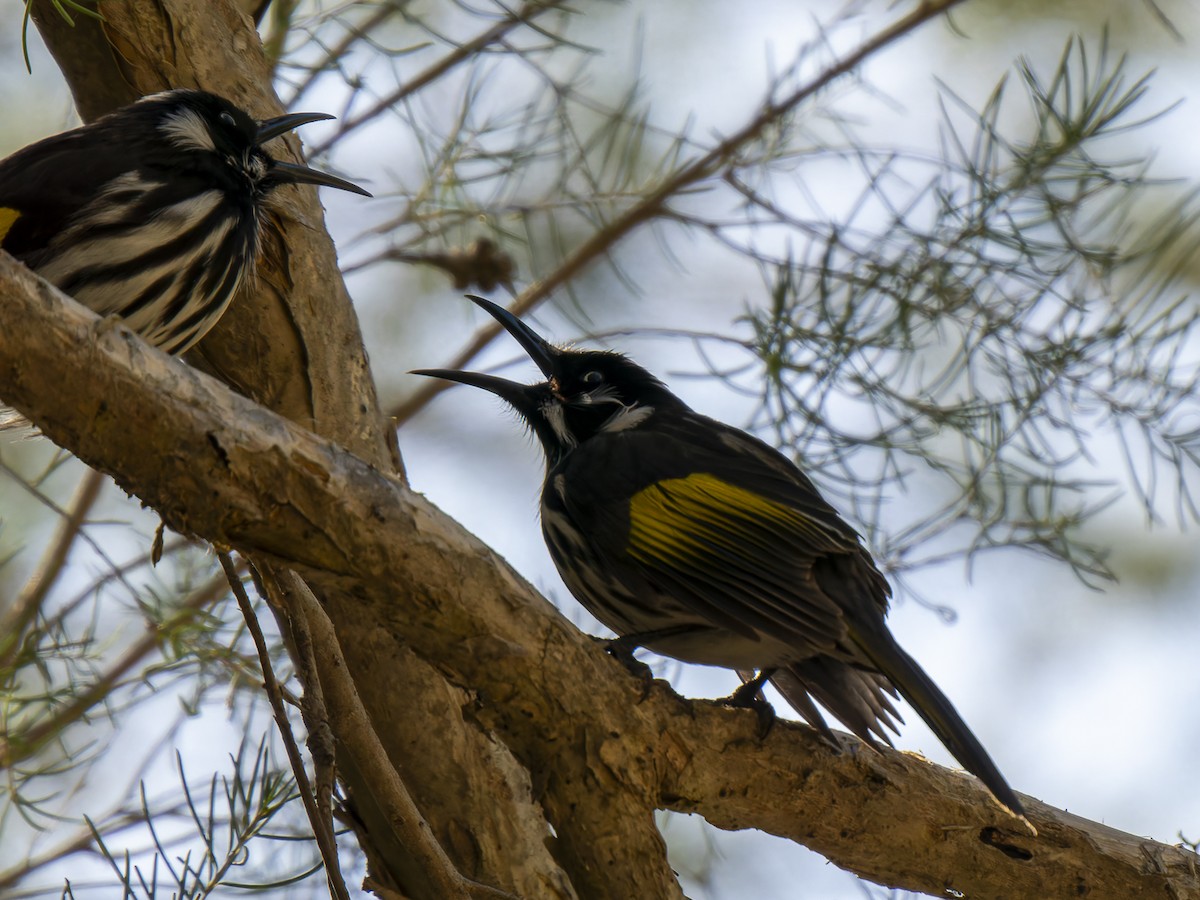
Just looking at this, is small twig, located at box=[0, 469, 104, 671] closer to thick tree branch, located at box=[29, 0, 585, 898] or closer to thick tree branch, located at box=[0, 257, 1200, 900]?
thick tree branch, located at box=[29, 0, 585, 898]

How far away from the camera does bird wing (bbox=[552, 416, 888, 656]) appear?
346 centimetres

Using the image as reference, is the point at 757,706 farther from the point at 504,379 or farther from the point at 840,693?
the point at 504,379

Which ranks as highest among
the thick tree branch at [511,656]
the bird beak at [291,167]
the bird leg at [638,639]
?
the bird beak at [291,167]

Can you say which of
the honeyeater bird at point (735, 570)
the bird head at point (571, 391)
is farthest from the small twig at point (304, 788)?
the bird head at point (571, 391)

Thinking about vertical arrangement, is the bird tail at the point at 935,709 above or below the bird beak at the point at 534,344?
below

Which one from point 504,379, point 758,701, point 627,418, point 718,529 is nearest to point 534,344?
point 504,379

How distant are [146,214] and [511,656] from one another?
1.57m

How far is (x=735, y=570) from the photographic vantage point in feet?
11.6

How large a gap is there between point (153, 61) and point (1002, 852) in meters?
3.15

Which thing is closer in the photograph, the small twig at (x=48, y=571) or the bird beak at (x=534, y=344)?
the small twig at (x=48, y=571)

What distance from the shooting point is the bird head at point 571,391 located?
449 centimetres

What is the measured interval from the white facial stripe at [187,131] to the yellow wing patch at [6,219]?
47cm

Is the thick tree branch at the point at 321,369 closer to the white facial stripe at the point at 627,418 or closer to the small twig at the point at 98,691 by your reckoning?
the white facial stripe at the point at 627,418

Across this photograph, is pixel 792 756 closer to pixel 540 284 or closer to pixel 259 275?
pixel 259 275
